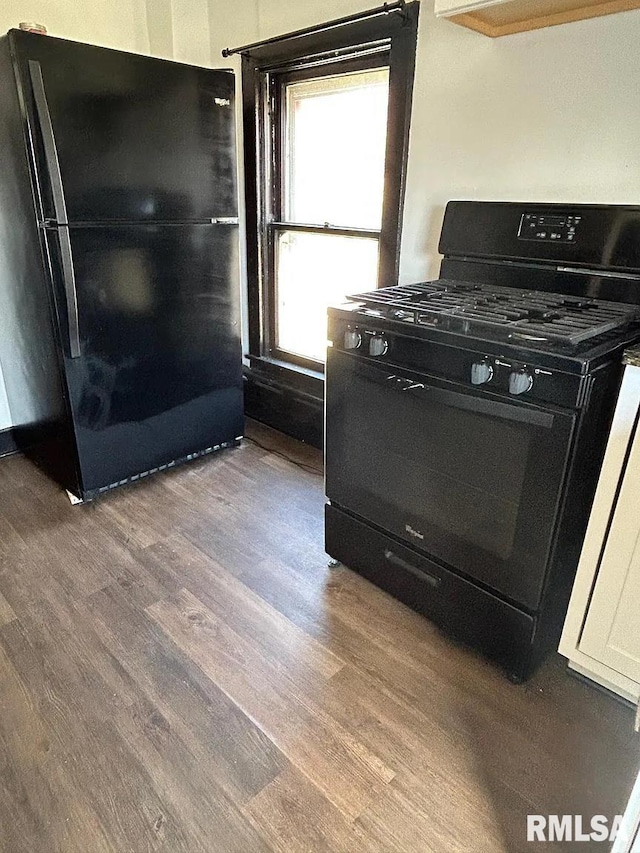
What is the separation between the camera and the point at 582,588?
1423 millimetres

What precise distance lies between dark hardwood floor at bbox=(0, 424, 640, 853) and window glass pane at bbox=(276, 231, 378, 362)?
47.3 inches

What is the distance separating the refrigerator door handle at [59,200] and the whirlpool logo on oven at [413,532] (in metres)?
1.39

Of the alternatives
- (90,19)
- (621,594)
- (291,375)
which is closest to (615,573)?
(621,594)

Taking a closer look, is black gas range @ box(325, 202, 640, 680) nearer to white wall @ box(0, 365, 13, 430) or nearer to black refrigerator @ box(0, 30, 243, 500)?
black refrigerator @ box(0, 30, 243, 500)

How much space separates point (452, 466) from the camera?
148 centimetres

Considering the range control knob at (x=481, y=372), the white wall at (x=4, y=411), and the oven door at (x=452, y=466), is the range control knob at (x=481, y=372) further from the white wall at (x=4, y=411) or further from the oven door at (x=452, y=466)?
the white wall at (x=4, y=411)

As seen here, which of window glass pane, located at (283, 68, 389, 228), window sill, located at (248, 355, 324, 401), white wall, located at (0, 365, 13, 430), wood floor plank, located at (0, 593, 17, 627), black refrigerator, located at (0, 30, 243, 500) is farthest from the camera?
window sill, located at (248, 355, 324, 401)

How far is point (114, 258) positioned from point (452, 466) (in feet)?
4.94

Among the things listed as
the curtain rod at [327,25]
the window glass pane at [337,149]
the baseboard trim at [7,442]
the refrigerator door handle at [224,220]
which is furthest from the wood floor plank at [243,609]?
the curtain rod at [327,25]

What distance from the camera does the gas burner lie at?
130 cm

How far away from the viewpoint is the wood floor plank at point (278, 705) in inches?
50.8

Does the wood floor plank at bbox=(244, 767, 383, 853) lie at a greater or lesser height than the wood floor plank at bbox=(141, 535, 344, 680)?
lesser

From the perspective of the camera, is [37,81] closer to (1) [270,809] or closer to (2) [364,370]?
(2) [364,370]

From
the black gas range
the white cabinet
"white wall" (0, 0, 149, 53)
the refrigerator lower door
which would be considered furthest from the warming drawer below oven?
"white wall" (0, 0, 149, 53)
